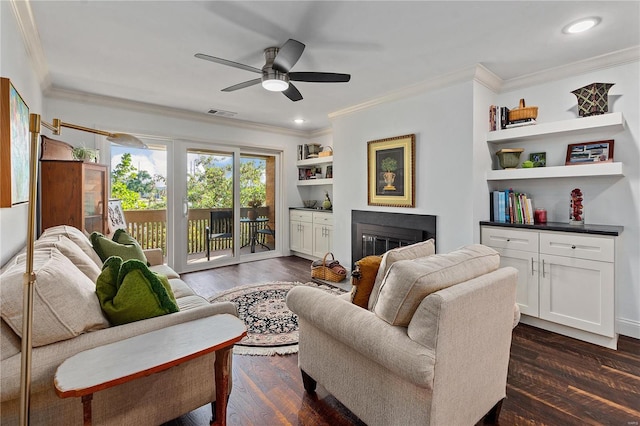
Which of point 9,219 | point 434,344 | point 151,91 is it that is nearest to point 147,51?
point 151,91

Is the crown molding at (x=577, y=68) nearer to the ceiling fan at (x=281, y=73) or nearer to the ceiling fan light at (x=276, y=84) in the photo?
the ceiling fan at (x=281, y=73)

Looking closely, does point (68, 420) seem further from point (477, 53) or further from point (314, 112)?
point (314, 112)

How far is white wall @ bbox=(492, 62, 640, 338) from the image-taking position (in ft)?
8.66

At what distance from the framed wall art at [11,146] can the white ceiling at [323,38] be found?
0.82 m

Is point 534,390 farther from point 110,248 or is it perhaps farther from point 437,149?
point 110,248

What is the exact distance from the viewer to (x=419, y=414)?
4.11ft

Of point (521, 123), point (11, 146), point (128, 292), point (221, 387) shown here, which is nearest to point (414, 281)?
point (221, 387)

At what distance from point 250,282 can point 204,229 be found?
142 centimetres

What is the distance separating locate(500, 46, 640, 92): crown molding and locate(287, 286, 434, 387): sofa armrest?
10.2 ft

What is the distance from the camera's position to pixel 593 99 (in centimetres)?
270

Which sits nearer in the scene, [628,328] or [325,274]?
[628,328]

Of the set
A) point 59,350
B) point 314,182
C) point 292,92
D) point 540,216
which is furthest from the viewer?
point 314,182

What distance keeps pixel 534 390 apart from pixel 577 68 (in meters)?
2.85

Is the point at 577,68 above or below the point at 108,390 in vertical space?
above
